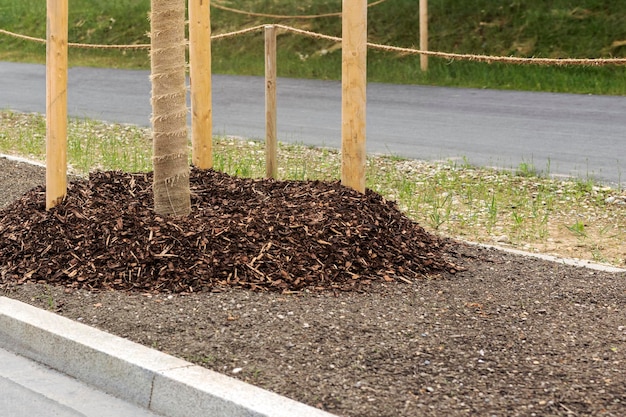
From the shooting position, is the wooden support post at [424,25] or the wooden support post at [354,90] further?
the wooden support post at [424,25]

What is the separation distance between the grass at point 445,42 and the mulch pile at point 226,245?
8.61 m

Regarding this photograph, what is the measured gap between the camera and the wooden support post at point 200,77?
738cm

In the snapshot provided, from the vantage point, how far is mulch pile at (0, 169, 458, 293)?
5.57 meters

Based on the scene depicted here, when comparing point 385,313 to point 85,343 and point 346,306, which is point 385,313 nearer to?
point 346,306

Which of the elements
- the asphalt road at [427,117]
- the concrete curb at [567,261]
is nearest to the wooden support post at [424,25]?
Result: the asphalt road at [427,117]

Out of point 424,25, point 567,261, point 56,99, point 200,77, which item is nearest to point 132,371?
point 56,99

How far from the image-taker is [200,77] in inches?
A: 291

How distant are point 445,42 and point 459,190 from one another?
9915mm

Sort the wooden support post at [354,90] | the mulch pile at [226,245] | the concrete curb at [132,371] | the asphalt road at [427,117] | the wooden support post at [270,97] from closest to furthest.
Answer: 1. the concrete curb at [132,371]
2. the mulch pile at [226,245]
3. the wooden support post at [354,90]
4. the wooden support post at [270,97]
5. the asphalt road at [427,117]

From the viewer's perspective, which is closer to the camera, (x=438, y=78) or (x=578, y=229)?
(x=578, y=229)

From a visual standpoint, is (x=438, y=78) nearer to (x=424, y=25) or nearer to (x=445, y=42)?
(x=424, y=25)

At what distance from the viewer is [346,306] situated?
520 centimetres

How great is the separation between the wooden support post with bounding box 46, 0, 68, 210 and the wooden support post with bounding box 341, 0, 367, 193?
171cm

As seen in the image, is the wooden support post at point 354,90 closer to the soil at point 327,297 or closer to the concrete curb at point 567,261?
the soil at point 327,297
